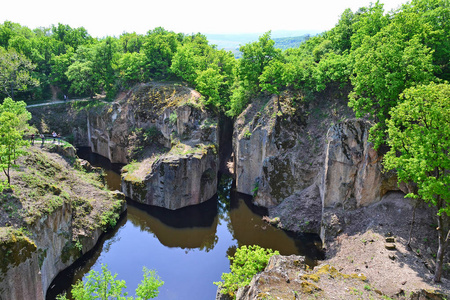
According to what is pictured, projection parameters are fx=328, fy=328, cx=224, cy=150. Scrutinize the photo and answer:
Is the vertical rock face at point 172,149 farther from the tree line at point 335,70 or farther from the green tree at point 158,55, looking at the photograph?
the green tree at point 158,55

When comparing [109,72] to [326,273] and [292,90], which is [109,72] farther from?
[326,273]

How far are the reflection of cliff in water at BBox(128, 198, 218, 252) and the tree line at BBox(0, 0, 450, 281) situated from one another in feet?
46.3

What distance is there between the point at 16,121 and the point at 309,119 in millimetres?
27803

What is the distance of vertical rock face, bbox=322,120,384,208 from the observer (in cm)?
2828

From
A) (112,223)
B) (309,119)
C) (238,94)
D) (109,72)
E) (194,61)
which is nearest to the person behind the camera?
(112,223)

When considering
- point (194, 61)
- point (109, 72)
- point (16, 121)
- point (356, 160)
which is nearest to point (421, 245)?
point (356, 160)

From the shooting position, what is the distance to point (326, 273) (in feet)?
65.3

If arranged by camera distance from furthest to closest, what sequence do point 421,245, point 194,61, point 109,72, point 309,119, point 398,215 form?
point 109,72 → point 194,61 → point 309,119 → point 398,215 → point 421,245

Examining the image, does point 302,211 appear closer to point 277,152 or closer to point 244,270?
point 277,152

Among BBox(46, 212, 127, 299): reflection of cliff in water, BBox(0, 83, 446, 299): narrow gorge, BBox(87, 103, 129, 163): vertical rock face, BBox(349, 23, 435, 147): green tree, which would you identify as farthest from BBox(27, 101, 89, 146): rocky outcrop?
BBox(349, 23, 435, 147): green tree

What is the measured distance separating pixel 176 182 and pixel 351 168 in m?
18.2

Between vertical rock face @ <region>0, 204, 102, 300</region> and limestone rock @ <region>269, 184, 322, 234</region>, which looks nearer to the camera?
vertical rock face @ <region>0, 204, 102, 300</region>

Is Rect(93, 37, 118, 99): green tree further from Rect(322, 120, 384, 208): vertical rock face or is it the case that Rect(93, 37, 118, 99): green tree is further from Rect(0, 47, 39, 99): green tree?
Rect(322, 120, 384, 208): vertical rock face

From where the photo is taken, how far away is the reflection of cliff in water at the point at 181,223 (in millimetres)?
32438
